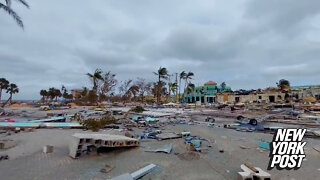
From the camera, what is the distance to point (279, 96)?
179 feet

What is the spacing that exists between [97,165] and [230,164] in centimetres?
436

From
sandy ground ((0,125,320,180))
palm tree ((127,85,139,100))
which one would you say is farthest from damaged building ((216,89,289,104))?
sandy ground ((0,125,320,180))

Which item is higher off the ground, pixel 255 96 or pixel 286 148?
pixel 255 96

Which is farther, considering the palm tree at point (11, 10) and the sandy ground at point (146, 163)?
the palm tree at point (11, 10)

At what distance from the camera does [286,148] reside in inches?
216

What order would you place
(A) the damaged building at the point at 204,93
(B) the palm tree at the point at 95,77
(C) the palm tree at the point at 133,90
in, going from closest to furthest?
(B) the palm tree at the point at 95,77 < (C) the palm tree at the point at 133,90 < (A) the damaged building at the point at 204,93

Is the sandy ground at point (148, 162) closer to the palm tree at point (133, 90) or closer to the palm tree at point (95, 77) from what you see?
the palm tree at point (95, 77)

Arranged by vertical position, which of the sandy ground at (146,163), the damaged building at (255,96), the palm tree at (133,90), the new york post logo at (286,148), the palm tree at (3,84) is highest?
the palm tree at (3,84)

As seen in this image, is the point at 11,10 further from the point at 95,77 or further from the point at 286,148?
the point at 95,77

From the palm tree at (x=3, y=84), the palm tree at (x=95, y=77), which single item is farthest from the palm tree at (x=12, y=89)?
the palm tree at (x=95, y=77)

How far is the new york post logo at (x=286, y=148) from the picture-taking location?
544 cm

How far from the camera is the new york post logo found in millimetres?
5441

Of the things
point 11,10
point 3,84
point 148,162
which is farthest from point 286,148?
point 3,84

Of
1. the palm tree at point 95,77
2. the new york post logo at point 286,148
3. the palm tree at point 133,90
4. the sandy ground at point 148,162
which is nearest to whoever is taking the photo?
the new york post logo at point 286,148
